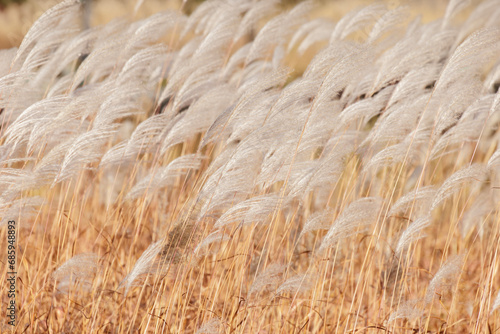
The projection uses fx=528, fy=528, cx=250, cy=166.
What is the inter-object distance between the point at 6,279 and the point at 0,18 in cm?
691

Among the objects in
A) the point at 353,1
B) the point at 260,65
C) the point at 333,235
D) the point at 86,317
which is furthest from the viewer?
the point at 353,1

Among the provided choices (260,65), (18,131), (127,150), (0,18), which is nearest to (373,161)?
(127,150)

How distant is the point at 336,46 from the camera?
187cm

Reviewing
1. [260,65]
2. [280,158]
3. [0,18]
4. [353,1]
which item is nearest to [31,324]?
[280,158]

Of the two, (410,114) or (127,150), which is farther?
(127,150)

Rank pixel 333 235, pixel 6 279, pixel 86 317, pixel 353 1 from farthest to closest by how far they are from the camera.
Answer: pixel 353 1 < pixel 6 279 < pixel 86 317 < pixel 333 235

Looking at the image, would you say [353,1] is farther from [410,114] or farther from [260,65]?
[410,114]

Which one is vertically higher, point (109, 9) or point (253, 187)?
point (109, 9)

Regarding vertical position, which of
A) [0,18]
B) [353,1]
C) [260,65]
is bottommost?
[353,1]

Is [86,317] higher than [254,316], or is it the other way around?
[86,317]

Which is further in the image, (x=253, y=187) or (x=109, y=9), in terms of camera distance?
(x=109, y=9)

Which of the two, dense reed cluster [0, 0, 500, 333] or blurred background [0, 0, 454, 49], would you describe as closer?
dense reed cluster [0, 0, 500, 333]

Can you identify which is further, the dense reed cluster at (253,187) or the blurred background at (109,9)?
the blurred background at (109,9)

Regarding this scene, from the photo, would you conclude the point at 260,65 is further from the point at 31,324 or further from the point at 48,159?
the point at 31,324
